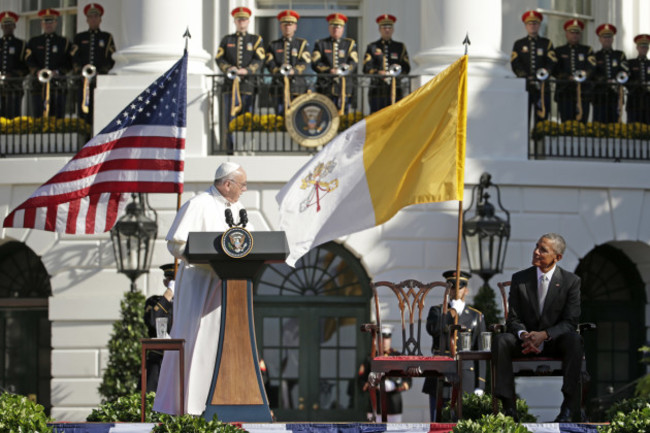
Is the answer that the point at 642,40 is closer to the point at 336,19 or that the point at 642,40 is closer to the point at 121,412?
the point at 336,19

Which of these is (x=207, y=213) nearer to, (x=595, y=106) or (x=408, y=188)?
(x=408, y=188)

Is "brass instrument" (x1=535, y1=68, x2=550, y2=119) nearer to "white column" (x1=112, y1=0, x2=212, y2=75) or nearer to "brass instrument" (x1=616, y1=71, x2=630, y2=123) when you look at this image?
"brass instrument" (x1=616, y1=71, x2=630, y2=123)

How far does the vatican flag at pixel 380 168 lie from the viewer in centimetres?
1348

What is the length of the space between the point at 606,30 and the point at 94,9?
7.23 m

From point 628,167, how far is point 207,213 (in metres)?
9.80

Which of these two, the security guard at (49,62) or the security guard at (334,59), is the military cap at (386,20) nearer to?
the security guard at (334,59)

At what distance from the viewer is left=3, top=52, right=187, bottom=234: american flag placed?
1406 cm

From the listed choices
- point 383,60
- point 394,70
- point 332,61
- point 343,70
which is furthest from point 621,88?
point 332,61

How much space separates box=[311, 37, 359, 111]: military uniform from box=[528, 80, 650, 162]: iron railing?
2540mm

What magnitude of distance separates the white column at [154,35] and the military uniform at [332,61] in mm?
1580

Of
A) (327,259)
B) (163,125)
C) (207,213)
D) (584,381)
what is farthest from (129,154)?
(327,259)

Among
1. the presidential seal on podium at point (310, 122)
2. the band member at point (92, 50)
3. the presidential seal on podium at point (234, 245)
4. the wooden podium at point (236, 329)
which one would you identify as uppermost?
the band member at point (92, 50)

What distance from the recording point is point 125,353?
18516 mm

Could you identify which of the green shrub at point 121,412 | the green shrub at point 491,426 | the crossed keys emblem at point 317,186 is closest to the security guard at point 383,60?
the crossed keys emblem at point 317,186
